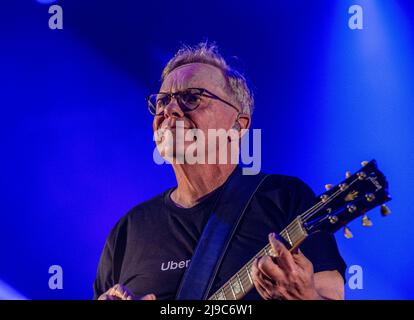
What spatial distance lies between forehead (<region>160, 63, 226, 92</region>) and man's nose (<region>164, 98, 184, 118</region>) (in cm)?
5

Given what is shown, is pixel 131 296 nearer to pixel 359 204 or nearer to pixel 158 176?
pixel 158 176

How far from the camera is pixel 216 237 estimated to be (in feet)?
7.75

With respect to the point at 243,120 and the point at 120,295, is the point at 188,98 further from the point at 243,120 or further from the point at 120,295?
the point at 120,295

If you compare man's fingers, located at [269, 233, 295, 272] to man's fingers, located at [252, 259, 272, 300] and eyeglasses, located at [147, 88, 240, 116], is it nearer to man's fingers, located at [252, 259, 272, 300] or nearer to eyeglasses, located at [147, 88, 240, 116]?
man's fingers, located at [252, 259, 272, 300]

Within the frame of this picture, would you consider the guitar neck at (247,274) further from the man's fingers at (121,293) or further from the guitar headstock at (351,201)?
the man's fingers at (121,293)

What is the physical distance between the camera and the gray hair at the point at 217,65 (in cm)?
252

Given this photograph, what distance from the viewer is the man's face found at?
246 centimetres

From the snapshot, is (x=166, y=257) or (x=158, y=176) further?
(x=158, y=176)

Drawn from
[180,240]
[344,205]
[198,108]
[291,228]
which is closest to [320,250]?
[291,228]

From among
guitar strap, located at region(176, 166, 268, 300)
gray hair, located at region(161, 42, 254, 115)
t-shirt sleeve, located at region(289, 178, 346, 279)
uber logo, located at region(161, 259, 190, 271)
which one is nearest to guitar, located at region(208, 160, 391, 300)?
t-shirt sleeve, located at region(289, 178, 346, 279)

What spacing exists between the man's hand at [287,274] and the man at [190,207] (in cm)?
18

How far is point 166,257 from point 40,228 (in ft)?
1.73
